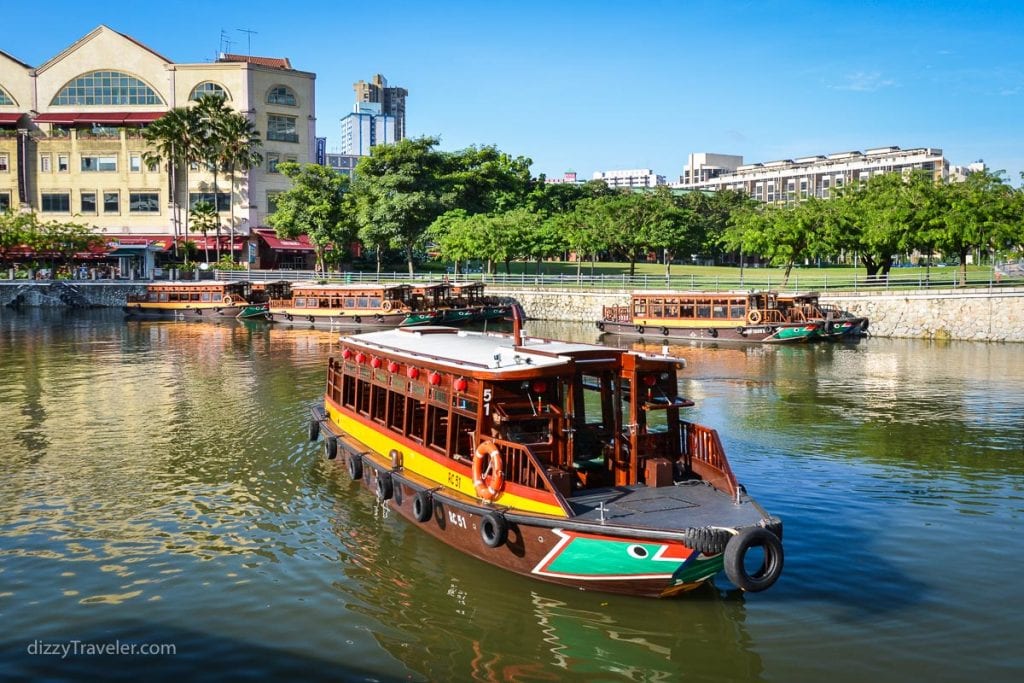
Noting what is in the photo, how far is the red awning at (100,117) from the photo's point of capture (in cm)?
8006

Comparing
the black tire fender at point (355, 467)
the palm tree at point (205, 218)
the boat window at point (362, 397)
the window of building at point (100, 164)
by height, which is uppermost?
the window of building at point (100, 164)

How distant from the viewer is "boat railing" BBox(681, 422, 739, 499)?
1390cm

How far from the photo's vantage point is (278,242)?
82562 millimetres

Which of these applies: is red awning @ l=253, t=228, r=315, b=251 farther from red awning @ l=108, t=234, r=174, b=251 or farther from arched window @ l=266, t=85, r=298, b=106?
arched window @ l=266, t=85, r=298, b=106

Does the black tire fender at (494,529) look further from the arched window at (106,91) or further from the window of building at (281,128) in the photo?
the arched window at (106,91)

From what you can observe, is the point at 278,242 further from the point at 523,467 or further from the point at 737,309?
the point at 523,467

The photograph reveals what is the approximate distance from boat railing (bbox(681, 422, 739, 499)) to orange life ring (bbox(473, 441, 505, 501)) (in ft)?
10.6

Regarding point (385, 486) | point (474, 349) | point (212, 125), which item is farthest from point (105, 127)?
point (474, 349)

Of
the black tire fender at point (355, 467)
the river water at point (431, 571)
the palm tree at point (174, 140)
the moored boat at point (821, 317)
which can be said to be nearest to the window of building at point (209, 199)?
the palm tree at point (174, 140)

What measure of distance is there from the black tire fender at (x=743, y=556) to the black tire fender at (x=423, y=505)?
520cm

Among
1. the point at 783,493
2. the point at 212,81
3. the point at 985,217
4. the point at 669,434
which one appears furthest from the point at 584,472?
the point at 212,81

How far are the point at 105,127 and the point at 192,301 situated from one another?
27.9m

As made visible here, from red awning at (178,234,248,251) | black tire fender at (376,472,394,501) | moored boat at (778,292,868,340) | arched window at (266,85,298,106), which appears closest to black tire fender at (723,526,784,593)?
black tire fender at (376,472,394,501)

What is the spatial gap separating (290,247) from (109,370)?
154 ft
